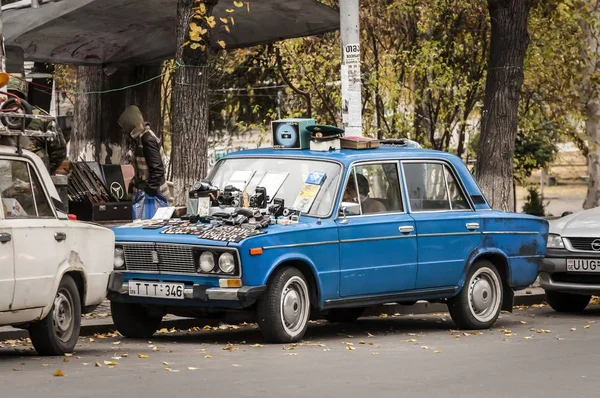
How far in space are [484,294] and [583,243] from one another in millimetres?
1805

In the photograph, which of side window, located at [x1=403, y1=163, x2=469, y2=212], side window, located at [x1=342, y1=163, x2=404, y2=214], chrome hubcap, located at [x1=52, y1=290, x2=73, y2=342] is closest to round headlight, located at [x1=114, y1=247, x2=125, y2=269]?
chrome hubcap, located at [x1=52, y1=290, x2=73, y2=342]

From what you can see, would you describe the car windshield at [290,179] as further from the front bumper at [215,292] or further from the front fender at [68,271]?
the front fender at [68,271]

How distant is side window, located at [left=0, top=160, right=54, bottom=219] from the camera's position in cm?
972

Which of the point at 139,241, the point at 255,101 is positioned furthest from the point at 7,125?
the point at 255,101

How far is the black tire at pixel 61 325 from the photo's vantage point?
32.7 feet

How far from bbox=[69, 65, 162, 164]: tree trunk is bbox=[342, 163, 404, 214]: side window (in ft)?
29.9

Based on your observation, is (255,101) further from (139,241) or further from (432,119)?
(139,241)

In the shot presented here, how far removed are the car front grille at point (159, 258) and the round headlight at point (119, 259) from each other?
0.04 metres

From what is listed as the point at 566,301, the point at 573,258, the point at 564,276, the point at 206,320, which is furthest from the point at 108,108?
the point at 573,258

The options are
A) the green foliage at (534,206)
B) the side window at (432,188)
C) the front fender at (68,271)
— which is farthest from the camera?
the green foliage at (534,206)

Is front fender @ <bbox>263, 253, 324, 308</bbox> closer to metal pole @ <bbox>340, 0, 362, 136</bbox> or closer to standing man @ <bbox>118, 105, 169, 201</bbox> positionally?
metal pole @ <bbox>340, 0, 362, 136</bbox>

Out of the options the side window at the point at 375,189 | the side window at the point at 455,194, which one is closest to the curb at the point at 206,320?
the side window at the point at 455,194

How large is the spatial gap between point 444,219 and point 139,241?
9.70 ft

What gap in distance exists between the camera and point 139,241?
36.9ft
